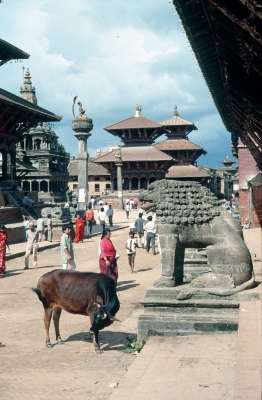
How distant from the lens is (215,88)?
2328 centimetres

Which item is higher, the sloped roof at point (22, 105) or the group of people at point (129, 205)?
the sloped roof at point (22, 105)

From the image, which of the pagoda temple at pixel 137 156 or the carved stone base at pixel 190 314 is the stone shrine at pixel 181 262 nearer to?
the carved stone base at pixel 190 314

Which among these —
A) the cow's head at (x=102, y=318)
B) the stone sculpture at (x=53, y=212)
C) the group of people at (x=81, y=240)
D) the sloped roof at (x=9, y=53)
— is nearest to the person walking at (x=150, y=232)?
the group of people at (x=81, y=240)

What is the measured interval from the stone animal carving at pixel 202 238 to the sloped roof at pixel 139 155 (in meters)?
53.4

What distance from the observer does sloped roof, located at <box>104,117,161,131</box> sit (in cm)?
6688

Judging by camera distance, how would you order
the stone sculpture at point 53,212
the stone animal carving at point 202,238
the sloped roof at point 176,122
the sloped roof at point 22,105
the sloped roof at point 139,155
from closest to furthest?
the stone animal carving at point 202,238
the stone sculpture at point 53,212
the sloped roof at point 22,105
the sloped roof at point 139,155
the sloped roof at point 176,122

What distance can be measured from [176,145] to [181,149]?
1489mm

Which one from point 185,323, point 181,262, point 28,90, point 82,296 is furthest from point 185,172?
point 82,296

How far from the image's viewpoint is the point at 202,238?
907 cm

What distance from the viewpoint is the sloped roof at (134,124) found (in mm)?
66875

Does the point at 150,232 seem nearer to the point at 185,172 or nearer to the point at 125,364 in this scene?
the point at 125,364

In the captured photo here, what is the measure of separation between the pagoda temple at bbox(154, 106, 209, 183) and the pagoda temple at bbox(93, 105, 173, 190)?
2087 mm

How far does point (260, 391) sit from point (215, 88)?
19.4 metres

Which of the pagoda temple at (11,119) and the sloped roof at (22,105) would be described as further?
the pagoda temple at (11,119)
